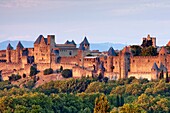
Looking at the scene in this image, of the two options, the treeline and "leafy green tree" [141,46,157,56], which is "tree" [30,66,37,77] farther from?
"leafy green tree" [141,46,157,56]

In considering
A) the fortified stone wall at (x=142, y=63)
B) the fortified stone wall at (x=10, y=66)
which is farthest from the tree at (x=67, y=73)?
the fortified stone wall at (x=10, y=66)

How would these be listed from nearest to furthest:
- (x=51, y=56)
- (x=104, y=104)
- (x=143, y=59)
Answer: (x=104, y=104) → (x=143, y=59) → (x=51, y=56)

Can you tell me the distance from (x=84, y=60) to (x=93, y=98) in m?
25.8

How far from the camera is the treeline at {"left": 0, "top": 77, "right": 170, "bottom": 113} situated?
218ft

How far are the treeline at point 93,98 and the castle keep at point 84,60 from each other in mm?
2749

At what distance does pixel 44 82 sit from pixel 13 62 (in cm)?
1635

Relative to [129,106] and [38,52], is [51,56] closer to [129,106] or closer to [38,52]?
[38,52]

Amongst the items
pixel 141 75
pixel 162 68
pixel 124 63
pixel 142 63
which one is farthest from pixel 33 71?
pixel 162 68

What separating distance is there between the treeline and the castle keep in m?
2.75

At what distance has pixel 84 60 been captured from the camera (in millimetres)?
103438

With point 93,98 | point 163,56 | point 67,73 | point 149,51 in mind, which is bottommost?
point 93,98

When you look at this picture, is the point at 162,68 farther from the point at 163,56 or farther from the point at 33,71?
the point at 33,71

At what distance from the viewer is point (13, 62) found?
117 meters

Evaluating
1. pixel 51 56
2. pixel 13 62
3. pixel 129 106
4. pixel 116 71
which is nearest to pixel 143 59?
pixel 116 71
